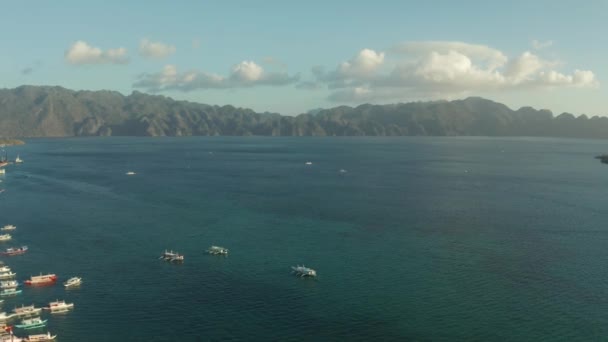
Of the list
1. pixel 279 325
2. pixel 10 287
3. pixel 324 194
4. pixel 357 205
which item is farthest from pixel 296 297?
pixel 324 194

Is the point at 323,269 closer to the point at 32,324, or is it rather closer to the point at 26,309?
the point at 32,324

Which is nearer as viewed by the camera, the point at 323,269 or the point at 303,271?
the point at 303,271

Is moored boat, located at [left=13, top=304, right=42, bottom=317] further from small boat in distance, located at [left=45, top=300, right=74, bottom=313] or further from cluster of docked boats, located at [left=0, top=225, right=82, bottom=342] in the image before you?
small boat in distance, located at [left=45, top=300, right=74, bottom=313]

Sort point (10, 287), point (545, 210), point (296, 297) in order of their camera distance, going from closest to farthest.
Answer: point (296, 297)
point (10, 287)
point (545, 210)

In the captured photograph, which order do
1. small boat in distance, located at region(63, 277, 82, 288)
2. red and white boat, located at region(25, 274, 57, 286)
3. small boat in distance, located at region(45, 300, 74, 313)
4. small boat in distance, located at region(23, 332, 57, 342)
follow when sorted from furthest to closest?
1. red and white boat, located at region(25, 274, 57, 286)
2. small boat in distance, located at region(63, 277, 82, 288)
3. small boat in distance, located at region(45, 300, 74, 313)
4. small boat in distance, located at region(23, 332, 57, 342)

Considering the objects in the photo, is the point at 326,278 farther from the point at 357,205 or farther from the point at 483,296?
the point at 357,205

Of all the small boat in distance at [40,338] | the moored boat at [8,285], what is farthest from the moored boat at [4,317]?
the moored boat at [8,285]

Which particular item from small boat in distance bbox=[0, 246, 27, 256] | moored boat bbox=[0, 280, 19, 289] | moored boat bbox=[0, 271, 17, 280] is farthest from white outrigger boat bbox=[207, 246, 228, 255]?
small boat in distance bbox=[0, 246, 27, 256]

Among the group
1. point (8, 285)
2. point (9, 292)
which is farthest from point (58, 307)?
point (8, 285)
